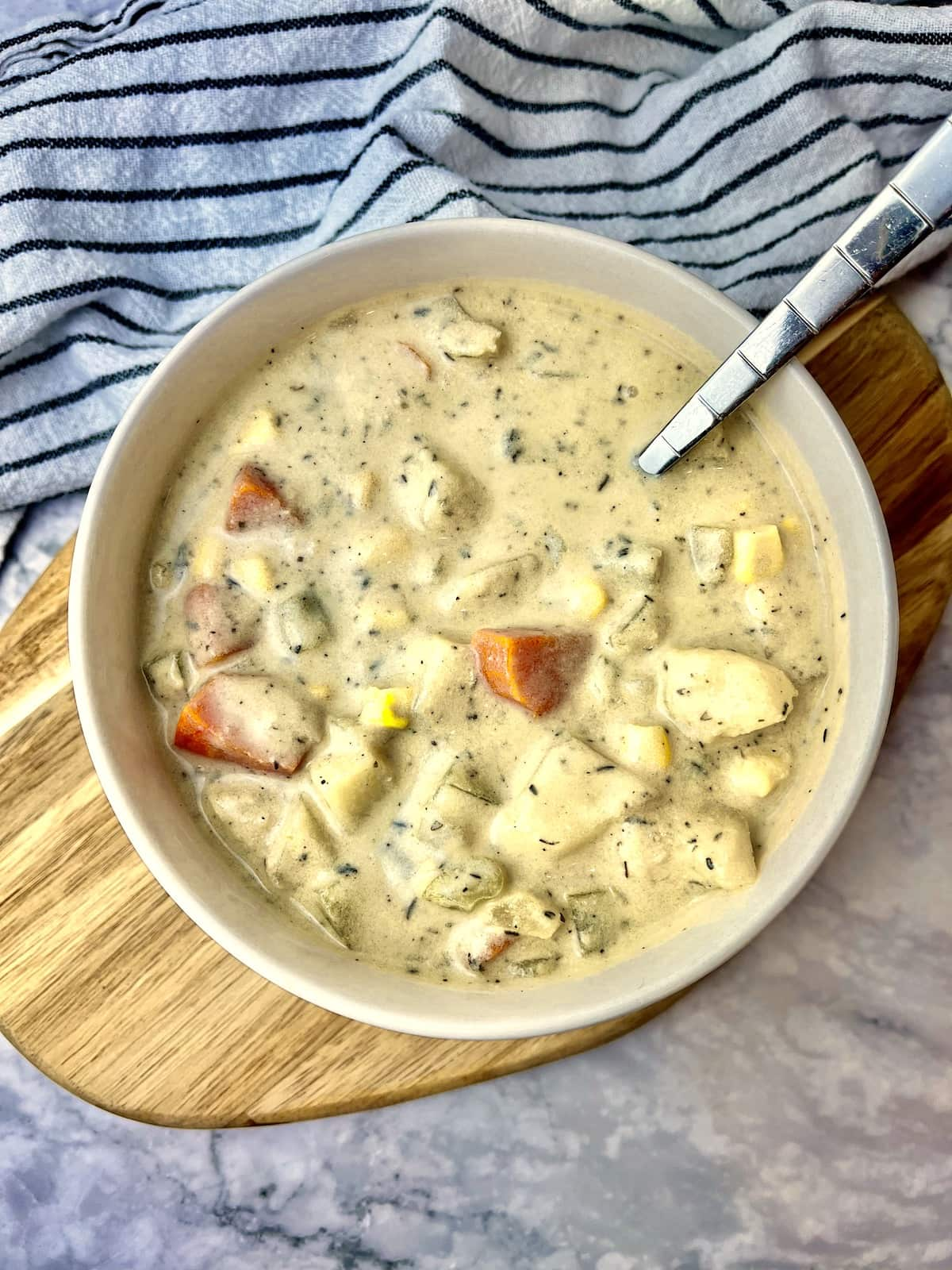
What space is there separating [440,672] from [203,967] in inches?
32.3

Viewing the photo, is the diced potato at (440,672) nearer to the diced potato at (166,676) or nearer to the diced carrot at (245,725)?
the diced carrot at (245,725)

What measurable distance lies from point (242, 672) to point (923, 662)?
1.42 m

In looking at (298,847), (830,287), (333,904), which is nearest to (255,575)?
(298,847)

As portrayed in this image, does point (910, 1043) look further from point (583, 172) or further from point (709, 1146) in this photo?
point (583, 172)

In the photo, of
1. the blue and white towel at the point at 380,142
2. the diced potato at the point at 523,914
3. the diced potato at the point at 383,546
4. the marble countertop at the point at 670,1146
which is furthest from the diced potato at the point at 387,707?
the marble countertop at the point at 670,1146

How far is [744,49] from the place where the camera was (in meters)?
2.20

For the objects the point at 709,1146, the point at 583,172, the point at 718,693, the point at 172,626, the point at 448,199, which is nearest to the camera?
the point at 718,693

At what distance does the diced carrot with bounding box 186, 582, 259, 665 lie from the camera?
1.88 m

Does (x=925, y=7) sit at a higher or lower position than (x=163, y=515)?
higher

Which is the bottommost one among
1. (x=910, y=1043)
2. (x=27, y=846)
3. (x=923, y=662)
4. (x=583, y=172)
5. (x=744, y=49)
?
(x=27, y=846)

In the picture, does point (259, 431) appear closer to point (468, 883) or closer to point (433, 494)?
point (433, 494)

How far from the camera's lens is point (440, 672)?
1.83 metres

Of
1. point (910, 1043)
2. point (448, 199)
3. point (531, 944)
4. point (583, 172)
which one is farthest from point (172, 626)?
point (910, 1043)

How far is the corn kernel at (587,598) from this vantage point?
1833 millimetres
